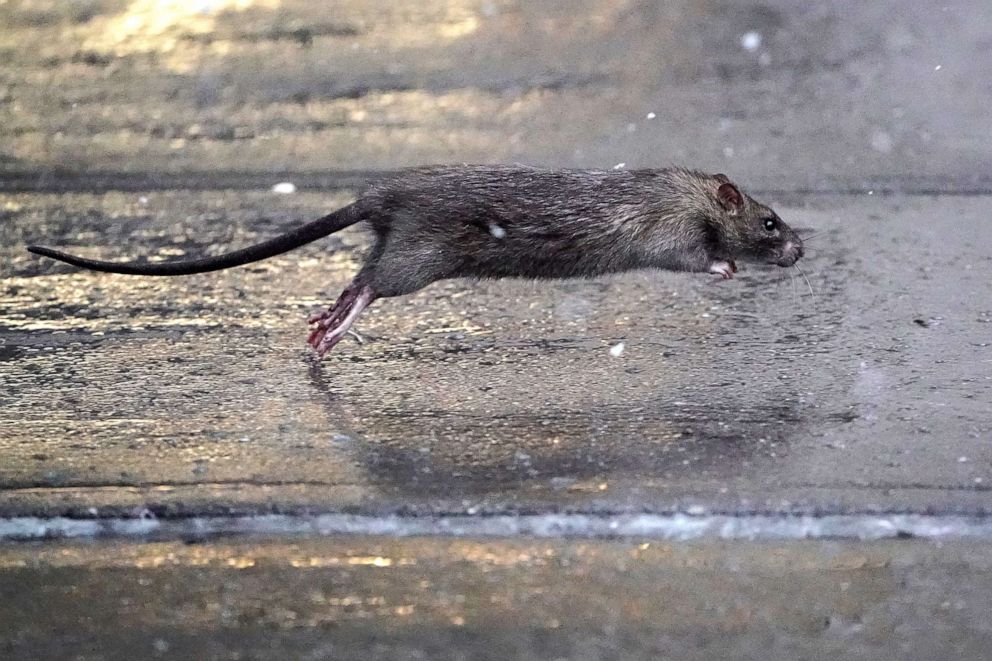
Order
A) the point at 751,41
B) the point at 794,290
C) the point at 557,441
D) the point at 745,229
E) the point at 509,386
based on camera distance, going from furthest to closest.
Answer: the point at 751,41
the point at 794,290
the point at 745,229
the point at 509,386
the point at 557,441

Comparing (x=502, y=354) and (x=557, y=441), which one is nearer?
(x=557, y=441)

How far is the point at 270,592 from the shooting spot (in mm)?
3338

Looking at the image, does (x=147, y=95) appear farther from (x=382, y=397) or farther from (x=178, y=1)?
(x=382, y=397)

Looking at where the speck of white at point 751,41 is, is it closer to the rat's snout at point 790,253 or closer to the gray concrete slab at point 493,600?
the rat's snout at point 790,253

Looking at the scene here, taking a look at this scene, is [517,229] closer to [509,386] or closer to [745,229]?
[509,386]

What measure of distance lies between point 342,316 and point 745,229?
4.64 feet

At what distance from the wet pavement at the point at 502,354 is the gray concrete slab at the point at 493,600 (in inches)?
0.4

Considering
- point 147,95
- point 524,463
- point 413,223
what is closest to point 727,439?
point 524,463

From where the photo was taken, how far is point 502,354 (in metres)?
4.72

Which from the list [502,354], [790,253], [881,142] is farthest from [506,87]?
[502,354]

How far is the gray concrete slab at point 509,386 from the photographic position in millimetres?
3787

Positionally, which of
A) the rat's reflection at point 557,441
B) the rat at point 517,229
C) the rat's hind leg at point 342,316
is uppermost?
the rat at point 517,229

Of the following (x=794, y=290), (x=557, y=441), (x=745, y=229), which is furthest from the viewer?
(x=794, y=290)

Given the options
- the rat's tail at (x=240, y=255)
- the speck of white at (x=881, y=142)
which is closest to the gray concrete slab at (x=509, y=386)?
the rat's tail at (x=240, y=255)
